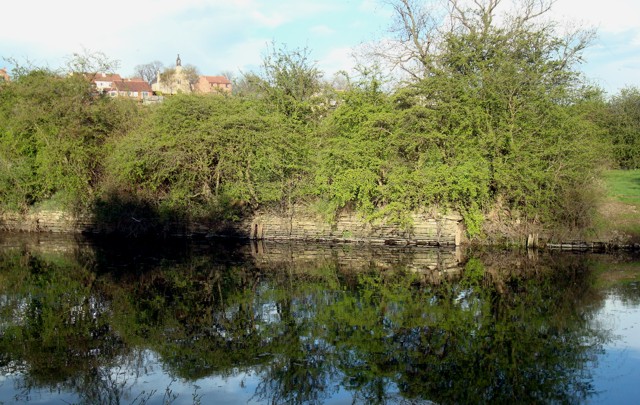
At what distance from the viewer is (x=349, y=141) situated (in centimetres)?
2191

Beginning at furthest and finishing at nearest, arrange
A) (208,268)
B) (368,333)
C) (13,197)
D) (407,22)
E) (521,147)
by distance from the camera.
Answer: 1. (407,22)
2. (13,197)
3. (521,147)
4. (208,268)
5. (368,333)

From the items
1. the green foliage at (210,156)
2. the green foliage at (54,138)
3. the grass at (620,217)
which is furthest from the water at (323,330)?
the green foliage at (54,138)

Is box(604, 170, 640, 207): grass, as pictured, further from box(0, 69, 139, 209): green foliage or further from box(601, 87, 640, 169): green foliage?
box(0, 69, 139, 209): green foliage

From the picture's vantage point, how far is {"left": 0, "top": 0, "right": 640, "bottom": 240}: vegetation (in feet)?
66.0

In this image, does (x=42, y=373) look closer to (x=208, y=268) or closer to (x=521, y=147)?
(x=208, y=268)

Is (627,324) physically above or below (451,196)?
below

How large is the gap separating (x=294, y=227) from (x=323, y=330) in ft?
39.2

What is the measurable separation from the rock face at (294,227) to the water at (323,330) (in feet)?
7.84

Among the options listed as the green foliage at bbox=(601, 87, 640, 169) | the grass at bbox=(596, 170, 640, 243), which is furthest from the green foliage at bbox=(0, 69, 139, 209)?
the green foliage at bbox=(601, 87, 640, 169)

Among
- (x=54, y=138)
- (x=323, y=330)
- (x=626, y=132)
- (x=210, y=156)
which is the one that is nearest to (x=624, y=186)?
(x=626, y=132)

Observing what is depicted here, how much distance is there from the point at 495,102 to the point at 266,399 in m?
15.5

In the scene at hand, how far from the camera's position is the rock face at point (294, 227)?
21109 millimetres

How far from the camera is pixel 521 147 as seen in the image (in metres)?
20.3

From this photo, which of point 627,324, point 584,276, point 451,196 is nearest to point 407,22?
point 451,196
